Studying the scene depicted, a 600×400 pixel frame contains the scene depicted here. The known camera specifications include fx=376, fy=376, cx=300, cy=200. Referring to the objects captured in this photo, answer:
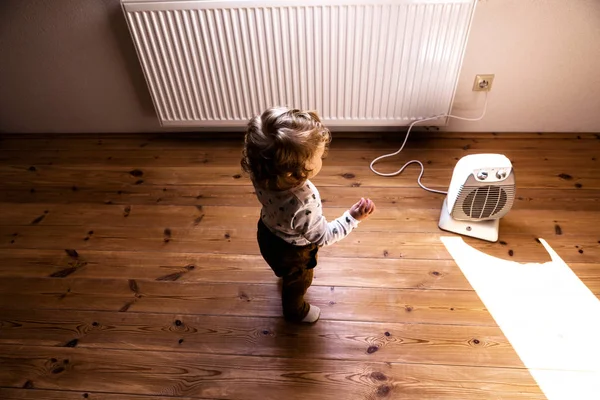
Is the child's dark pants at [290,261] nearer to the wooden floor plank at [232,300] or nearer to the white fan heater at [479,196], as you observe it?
the wooden floor plank at [232,300]

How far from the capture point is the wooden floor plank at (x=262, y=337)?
115 cm

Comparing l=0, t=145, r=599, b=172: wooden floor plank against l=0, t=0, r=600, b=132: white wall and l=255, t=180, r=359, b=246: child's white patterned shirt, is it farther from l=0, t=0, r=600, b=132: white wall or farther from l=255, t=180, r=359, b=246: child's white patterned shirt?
l=255, t=180, r=359, b=246: child's white patterned shirt

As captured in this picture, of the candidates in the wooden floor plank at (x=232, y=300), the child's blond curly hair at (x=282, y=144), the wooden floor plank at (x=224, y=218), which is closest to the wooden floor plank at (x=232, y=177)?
the wooden floor plank at (x=224, y=218)

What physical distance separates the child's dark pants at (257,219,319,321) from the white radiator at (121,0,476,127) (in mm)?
965

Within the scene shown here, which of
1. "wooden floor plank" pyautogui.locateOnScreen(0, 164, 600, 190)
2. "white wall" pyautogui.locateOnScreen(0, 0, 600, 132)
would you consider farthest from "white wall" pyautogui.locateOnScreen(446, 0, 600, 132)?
"wooden floor plank" pyautogui.locateOnScreen(0, 164, 600, 190)

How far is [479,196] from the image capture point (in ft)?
4.45

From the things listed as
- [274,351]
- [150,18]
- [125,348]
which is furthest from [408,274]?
[150,18]

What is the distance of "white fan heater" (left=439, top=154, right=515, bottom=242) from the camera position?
1.30 meters

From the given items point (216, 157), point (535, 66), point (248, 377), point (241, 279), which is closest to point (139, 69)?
point (216, 157)

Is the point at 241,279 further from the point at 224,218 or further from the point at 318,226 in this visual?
the point at 318,226

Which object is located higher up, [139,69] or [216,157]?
[139,69]

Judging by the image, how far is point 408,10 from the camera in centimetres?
152

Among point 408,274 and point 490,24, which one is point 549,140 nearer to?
point 490,24

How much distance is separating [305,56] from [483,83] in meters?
0.87
